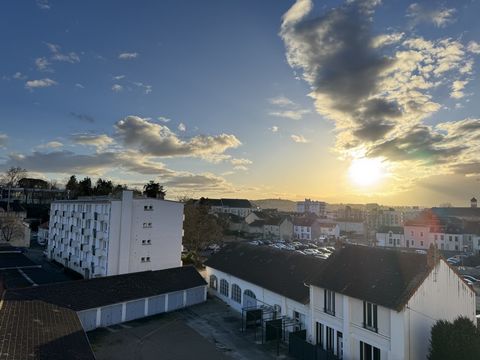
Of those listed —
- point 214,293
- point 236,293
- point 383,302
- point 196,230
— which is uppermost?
point 196,230

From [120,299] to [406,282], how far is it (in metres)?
24.3

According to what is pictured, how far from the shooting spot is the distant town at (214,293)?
A: 21.1 m

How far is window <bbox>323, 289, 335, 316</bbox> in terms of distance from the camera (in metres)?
25.1

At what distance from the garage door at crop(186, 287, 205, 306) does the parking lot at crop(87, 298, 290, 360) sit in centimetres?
264

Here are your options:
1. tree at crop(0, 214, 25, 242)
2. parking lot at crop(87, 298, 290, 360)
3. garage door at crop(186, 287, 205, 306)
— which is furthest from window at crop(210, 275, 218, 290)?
tree at crop(0, 214, 25, 242)

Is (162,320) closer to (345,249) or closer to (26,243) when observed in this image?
(345,249)

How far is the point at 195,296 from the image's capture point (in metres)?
39.2

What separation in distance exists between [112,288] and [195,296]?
9.26 meters

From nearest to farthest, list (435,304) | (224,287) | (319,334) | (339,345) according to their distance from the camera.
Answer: (435,304) < (339,345) < (319,334) < (224,287)

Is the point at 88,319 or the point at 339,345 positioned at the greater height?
the point at 339,345

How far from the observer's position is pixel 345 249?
28.2m

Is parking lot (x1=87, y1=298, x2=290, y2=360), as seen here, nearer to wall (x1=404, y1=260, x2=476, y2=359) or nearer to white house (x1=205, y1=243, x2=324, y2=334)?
white house (x1=205, y1=243, x2=324, y2=334)

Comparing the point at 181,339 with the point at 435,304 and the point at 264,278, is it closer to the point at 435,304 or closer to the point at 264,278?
the point at 264,278

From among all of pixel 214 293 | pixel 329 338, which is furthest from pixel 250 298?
pixel 329 338
